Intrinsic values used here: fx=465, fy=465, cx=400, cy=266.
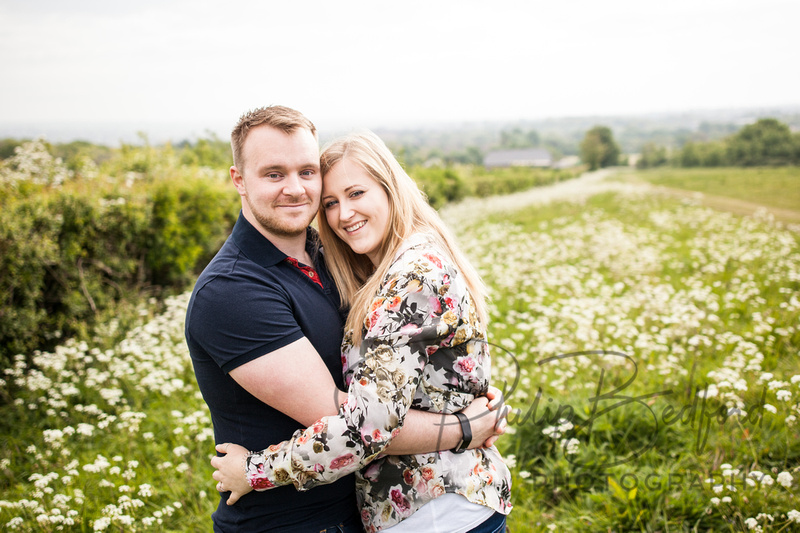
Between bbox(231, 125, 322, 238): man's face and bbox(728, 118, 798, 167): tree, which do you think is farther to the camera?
bbox(728, 118, 798, 167): tree

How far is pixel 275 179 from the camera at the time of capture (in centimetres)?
199

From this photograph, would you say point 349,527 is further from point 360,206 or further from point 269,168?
point 269,168

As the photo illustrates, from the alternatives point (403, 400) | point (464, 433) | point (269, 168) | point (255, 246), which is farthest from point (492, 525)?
point (269, 168)

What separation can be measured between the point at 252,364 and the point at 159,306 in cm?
586

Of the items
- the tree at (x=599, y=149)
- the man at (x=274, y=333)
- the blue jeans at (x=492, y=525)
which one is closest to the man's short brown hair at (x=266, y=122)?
the man at (x=274, y=333)

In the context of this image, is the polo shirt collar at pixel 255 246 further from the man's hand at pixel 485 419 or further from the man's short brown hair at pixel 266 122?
the man's hand at pixel 485 419

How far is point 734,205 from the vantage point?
1509 centimetres

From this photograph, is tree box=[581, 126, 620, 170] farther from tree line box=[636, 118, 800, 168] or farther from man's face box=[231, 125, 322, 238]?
man's face box=[231, 125, 322, 238]

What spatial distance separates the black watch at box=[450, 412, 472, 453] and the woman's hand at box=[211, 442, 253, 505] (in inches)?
31.7

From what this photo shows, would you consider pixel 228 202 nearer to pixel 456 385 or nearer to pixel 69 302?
pixel 69 302

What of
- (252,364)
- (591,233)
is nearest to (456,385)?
(252,364)

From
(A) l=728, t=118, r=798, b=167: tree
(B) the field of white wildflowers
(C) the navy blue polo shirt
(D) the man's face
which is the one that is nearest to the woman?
(C) the navy blue polo shirt

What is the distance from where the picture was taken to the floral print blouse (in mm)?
1572

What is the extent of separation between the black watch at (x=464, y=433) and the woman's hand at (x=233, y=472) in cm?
80
